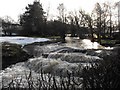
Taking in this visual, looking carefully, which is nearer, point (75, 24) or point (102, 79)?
point (102, 79)

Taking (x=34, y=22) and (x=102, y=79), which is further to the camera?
(x=34, y=22)

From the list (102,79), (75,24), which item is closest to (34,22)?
(75,24)

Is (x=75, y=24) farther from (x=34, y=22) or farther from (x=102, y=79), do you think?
(x=102, y=79)

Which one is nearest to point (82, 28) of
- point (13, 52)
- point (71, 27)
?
point (71, 27)

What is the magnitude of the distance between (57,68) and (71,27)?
40.6m

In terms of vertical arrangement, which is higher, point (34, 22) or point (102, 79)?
point (34, 22)

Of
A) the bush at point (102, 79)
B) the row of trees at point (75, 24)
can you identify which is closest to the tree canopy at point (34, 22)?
the row of trees at point (75, 24)

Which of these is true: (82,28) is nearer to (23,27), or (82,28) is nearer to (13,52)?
(23,27)

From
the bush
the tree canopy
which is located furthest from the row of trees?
the bush

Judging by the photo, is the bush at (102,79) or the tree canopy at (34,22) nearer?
the bush at (102,79)

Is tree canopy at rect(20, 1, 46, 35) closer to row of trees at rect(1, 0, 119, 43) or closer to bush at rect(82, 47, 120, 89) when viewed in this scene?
row of trees at rect(1, 0, 119, 43)

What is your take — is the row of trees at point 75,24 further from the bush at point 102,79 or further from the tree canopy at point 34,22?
the bush at point 102,79

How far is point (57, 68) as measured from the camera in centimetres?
1136

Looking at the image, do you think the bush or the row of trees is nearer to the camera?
the bush
